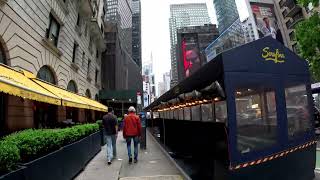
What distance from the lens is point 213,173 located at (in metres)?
6.12

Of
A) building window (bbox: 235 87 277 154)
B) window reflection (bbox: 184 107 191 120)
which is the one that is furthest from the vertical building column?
building window (bbox: 235 87 277 154)

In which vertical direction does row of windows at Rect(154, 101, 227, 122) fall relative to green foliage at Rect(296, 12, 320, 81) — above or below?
below

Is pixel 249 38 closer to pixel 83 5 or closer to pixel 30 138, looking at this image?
pixel 83 5

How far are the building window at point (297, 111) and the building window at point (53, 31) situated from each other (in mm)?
12979

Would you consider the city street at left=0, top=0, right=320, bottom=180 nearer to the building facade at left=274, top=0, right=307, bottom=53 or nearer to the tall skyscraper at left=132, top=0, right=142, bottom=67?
the building facade at left=274, top=0, right=307, bottom=53

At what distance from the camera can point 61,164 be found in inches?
261

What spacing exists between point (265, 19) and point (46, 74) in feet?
167

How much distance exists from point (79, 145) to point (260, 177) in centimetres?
547

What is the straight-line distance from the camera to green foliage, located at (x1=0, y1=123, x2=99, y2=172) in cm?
406

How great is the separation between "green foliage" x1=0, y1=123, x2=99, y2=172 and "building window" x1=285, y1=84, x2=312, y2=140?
17.0 ft

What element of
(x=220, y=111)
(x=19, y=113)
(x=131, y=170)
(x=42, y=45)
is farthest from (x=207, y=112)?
(x=42, y=45)

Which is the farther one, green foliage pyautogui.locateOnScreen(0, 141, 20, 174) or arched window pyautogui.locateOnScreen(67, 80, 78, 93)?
arched window pyautogui.locateOnScreen(67, 80, 78, 93)

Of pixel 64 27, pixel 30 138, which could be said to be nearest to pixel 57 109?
pixel 64 27

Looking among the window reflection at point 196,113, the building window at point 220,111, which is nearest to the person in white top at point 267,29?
the window reflection at point 196,113
